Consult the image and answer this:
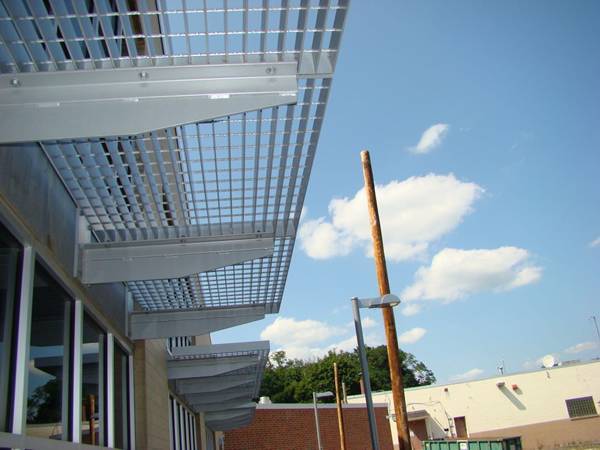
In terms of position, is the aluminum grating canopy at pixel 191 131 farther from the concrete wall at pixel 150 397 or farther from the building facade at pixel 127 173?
the concrete wall at pixel 150 397

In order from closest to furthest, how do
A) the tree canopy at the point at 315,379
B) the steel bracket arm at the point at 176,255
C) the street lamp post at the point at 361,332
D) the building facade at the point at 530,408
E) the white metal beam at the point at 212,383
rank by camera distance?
the steel bracket arm at the point at 176,255 < the street lamp post at the point at 361,332 < the white metal beam at the point at 212,383 < the building facade at the point at 530,408 < the tree canopy at the point at 315,379

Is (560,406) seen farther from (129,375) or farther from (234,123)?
(234,123)

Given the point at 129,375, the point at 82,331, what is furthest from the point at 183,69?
the point at 129,375

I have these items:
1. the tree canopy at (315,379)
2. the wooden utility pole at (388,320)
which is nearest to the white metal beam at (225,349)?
the wooden utility pole at (388,320)

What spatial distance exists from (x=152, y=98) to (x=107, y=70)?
0.37m

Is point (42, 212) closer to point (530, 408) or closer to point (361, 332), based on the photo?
point (361, 332)

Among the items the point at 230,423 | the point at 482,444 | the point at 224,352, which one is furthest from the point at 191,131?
the point at 482,444

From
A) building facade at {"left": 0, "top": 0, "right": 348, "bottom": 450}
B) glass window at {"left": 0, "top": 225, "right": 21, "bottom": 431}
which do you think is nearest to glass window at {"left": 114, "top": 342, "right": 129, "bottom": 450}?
building facade at {"left": 0, "top": 0, "right": 348, "bottom": 450}

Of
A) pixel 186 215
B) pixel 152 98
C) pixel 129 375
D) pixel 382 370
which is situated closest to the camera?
pixel 152 98

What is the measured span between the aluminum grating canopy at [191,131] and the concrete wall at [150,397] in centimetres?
121

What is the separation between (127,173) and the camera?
234 inches

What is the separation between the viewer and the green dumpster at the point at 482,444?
25.3m

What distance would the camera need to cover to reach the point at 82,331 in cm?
656

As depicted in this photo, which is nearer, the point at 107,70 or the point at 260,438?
the point at 107,70
